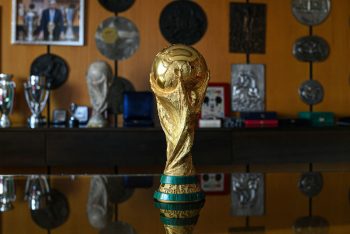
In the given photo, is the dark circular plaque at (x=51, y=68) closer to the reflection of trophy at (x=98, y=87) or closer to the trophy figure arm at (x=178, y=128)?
the reflection of trophy at (x=98, y=87)

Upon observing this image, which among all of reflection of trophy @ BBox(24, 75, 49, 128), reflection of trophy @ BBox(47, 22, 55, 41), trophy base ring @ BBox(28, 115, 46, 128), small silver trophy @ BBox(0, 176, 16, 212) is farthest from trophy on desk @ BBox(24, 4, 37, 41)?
small silver trophy @ BBox(0, 176, 16, 212)

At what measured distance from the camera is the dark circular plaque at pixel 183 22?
3473mm

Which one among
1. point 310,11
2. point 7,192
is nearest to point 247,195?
point 7,192

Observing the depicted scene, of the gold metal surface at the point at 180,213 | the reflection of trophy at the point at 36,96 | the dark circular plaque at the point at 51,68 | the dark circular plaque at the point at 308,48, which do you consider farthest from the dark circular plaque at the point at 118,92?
the gold metal surface at the point at 180,213

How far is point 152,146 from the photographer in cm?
296

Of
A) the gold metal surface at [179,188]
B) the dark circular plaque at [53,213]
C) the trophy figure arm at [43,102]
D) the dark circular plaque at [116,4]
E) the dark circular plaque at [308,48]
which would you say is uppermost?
the dark circular plaque at [116,4]

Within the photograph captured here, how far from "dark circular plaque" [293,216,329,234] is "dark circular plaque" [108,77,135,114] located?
7.87 ft

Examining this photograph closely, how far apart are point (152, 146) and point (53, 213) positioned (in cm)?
176

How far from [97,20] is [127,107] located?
0.67 metres

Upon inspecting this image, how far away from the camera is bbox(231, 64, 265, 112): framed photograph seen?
3541 millimetres

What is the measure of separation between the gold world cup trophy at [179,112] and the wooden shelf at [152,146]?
1.71 m

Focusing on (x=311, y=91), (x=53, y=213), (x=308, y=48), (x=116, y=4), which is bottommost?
(x=53, y=213)

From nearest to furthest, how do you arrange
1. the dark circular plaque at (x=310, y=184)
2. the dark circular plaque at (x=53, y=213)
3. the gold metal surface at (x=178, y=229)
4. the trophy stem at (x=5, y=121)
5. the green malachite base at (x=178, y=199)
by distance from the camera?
1. the gold metal surface at (x=178, y=229)
2. the dark circular plaque at (x=53, y=213)
3. the green malachite base at (x=178, y=199)
4. the dark circular plaque at (x=310, y=184)
5. the trophy stem at (x=5, y=121)

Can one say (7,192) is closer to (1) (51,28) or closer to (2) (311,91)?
(1) (51,28)
